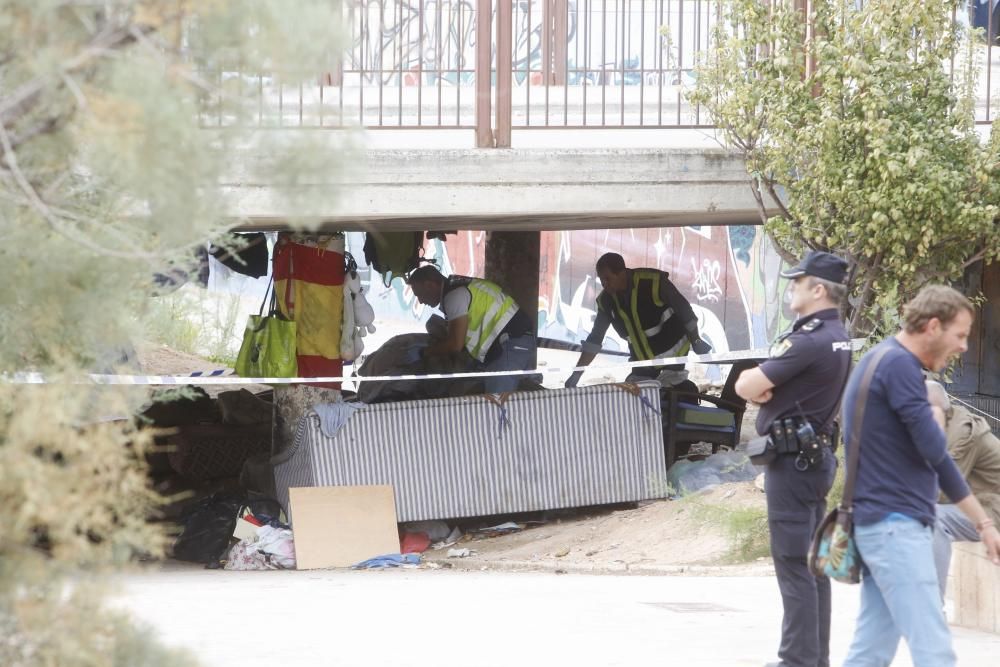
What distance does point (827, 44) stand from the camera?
331 inches

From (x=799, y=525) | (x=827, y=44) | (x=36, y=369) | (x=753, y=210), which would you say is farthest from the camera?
(x=753, y=210)

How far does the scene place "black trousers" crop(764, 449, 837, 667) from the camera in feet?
15.2

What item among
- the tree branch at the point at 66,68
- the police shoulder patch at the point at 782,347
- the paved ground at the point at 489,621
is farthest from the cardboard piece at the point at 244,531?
the tree branch at the point at 66,68

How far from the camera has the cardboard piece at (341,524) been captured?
366 inches

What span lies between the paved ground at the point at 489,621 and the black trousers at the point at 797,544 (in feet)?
2.58

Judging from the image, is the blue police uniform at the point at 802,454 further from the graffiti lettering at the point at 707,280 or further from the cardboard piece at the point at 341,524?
the graffiti lettering at the point at 707,280

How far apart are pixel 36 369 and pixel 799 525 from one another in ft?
9.05

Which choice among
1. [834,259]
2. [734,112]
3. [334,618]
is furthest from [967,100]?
[334,618]

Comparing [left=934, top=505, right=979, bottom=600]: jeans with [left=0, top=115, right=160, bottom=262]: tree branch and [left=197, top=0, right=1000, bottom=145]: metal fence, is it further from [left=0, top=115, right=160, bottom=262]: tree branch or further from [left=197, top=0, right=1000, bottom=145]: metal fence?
[left=0, top=115, right=160, bottom=262]: tree branch

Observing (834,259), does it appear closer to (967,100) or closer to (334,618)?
(334,618)

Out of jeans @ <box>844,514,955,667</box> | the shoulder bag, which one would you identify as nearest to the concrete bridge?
the shoulder bag

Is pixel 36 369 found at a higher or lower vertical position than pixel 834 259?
lower

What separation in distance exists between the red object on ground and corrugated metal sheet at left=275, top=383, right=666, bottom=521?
0.88ft

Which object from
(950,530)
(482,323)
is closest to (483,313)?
(482,323)
